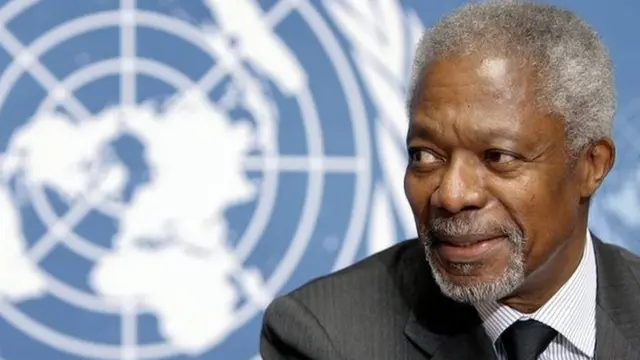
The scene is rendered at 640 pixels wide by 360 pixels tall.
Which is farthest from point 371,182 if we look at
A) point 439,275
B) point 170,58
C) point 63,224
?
point 439,275

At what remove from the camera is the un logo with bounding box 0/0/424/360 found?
1672 millimetres

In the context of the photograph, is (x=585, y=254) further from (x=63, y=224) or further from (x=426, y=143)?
(x=63, y=224)

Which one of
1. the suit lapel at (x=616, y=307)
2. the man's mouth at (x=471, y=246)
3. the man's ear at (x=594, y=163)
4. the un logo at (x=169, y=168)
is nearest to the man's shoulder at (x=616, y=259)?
the suit lapel at (x=616, y=307)

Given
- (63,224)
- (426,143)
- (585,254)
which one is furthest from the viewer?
(63,224)

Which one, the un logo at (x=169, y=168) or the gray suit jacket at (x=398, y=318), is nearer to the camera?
the gray suit jacket at (x=398, y=318)

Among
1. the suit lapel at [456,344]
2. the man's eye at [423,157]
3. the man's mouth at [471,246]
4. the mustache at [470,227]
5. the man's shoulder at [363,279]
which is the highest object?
the man's eye at [423,157]

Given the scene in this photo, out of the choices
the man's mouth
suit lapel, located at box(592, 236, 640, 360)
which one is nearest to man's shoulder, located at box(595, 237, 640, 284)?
suit lapel, located at box(592, 236, 640, 360)

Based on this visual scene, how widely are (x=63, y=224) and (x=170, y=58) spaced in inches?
11.9

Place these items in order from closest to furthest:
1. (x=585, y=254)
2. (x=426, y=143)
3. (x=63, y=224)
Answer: (x=426, y=143)
(x=585, y=254)
(x=63, y=224)

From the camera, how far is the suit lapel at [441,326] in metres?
1.16

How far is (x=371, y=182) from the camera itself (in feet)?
5.65

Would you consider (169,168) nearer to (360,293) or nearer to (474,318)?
(360,293)

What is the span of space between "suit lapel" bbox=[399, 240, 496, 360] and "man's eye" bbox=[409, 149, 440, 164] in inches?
7.7

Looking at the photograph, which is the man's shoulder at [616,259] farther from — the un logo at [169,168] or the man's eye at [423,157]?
the un logo at [169,168]
